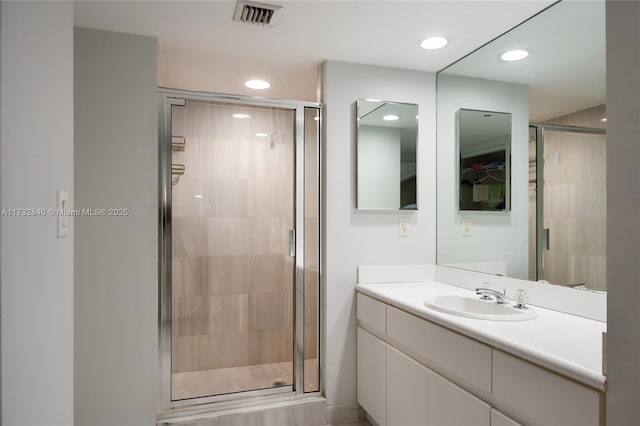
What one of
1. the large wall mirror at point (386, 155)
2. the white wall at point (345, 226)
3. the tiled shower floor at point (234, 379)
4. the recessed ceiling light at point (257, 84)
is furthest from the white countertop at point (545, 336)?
the recessed ceiling light at point (257, 84)

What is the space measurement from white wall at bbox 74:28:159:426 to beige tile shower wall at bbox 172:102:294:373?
0.17 meters

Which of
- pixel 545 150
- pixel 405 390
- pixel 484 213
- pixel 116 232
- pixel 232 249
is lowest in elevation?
pixel 405 390

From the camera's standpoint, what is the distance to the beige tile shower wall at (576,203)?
1.71 metres

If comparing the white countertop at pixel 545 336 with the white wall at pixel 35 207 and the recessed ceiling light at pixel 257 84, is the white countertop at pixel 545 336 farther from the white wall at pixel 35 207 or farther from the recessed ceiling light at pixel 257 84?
the recessed ceiling light at pixel 257 84

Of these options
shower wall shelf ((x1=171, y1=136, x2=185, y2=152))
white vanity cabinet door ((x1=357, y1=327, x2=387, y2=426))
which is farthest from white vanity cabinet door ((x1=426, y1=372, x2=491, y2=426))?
shower wall shelf ((x1=171, y1=136, x2=185, y2=152))

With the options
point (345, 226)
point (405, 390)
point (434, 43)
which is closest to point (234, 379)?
point (405, 390)

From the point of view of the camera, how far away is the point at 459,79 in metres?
2.62

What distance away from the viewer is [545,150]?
201 cm

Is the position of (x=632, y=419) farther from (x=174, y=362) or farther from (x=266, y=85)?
(x=266, y=85)

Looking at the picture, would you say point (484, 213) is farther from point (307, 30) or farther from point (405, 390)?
point (307, 30)

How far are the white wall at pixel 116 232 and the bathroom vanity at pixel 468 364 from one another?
1285 millimetres

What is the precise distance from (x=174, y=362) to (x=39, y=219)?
5.56 feet

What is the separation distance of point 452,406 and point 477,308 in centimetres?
63

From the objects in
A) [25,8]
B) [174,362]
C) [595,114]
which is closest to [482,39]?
[595,114]
